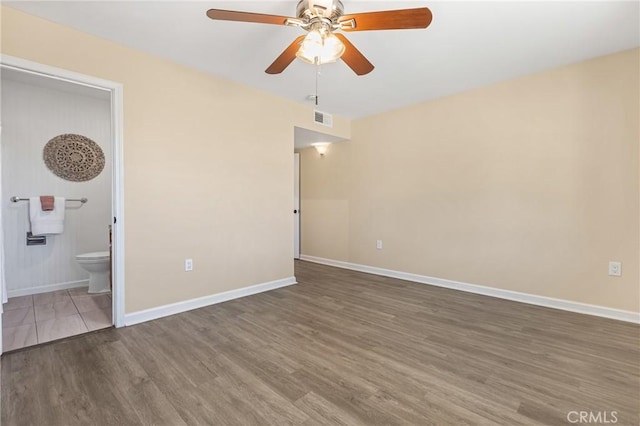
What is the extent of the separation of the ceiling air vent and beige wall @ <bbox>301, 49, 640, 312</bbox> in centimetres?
52

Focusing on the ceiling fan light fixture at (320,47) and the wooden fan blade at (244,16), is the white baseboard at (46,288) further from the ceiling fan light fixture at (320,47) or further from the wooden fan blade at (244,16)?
the ceiling fan light fixture at (320,47)

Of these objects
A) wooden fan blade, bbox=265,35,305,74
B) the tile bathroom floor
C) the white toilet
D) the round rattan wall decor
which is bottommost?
the tile bathroom floor

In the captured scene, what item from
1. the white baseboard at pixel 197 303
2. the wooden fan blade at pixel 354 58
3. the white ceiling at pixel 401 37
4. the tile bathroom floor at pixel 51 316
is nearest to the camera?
the wooden fan blade at pixel 354 58

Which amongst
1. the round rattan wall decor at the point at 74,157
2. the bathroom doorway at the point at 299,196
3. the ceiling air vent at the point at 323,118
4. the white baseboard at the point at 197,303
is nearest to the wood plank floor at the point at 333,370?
the white baseboard at the point at 197,303

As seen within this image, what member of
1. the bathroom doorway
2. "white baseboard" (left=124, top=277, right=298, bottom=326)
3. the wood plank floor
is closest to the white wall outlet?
the wood plank floor

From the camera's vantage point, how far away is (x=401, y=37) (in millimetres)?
2318

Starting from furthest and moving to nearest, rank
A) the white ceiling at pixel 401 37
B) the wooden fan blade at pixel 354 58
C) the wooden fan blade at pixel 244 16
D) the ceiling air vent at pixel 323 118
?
the ceiling air vent at pixel 323 118
the white ceiling at pixel 401 37
the wooden fan blade at pixel 354 58
the wooden fan blade at pixel 244 16

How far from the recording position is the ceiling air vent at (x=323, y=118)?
13.7ft

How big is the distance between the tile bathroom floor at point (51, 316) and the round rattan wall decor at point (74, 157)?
146 centimetres

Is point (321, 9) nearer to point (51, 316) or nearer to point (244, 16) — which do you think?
point (244, 16)

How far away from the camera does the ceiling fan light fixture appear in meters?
1.85

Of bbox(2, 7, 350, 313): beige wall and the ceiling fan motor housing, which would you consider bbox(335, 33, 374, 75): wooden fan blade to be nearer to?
the ceiling fan motor housing

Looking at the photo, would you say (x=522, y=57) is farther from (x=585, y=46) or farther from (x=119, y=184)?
(x=119, y=184)

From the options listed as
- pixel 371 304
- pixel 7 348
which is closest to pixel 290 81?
pixel 371 304
